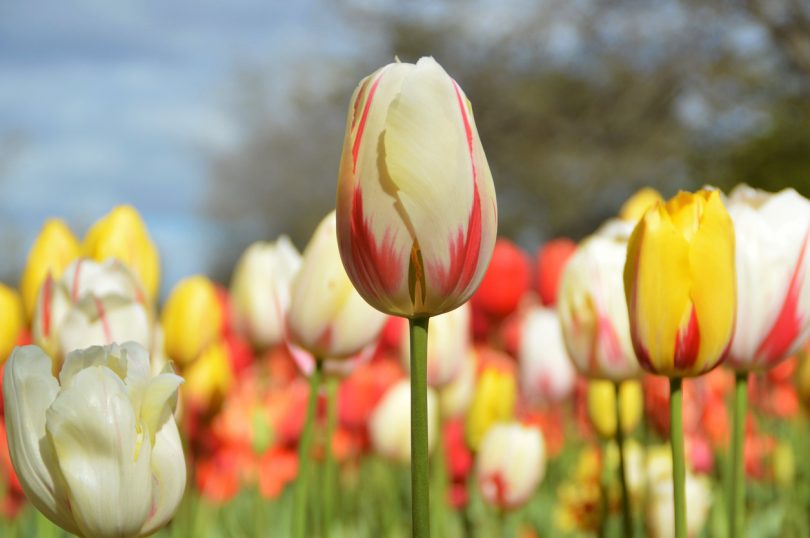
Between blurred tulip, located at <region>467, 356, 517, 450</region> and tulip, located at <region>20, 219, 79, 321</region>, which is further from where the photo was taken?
blurred tulip, located at <region>467, 356, 517, 450</region>

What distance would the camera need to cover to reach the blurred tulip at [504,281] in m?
2.57

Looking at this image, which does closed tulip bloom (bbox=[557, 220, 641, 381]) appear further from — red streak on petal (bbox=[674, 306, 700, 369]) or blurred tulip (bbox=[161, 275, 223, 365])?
blurred tulip (bbox=[161, 275, 223, 365])

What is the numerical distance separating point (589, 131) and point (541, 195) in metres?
1.56

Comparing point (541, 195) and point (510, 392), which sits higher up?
point (541, 195)

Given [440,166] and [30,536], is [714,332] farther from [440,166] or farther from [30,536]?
[30,536]

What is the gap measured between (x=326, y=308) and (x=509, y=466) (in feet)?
2.31

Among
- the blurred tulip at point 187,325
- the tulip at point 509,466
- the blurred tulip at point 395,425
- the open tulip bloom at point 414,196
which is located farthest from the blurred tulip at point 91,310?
the blurred tulip at point 395,425

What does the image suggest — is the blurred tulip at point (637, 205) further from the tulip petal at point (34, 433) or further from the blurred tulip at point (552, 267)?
the blurred tulip at point (552, 267)

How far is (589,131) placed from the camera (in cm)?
1869

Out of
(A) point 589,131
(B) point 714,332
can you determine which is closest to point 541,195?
(A) point 589,131

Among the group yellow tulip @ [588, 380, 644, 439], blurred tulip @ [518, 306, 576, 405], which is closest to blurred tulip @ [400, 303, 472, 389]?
yellow tulip @ [588, 380, 644, 439]

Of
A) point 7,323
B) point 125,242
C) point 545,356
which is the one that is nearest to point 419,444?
point 125,242

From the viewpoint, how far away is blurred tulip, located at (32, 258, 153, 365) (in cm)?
108

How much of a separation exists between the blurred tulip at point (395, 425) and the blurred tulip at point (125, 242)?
2.42 ft
